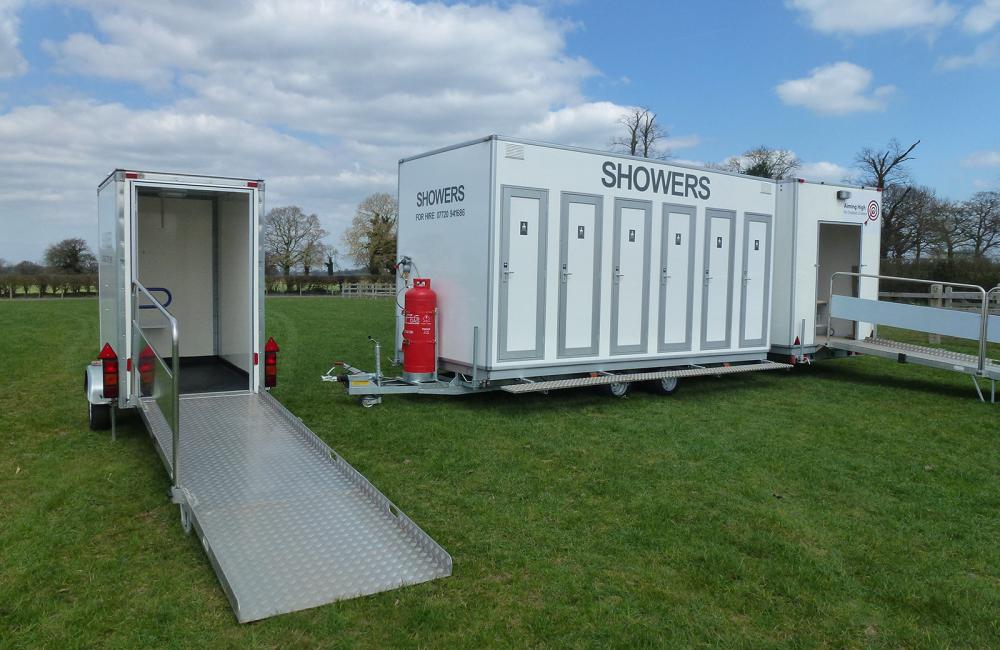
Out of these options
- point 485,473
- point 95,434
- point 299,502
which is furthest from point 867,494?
point 95,434

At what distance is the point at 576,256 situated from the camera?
8.34 meters

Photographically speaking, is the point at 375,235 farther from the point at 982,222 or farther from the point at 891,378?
the point at 891,378

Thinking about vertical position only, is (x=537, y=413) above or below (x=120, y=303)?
below

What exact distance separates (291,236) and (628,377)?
52228mm

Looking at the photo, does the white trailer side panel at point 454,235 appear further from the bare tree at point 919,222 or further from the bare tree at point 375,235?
the bare tree at point 375,235

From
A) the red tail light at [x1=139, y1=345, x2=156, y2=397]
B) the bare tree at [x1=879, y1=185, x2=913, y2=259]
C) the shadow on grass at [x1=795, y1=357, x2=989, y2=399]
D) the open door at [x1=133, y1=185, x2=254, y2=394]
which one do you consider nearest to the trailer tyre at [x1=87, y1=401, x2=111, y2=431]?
the open door at [x1=133, y1=185, x2=254, y2=394]

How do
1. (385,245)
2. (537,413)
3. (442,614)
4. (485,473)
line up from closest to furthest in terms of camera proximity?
1. (442,614)
2. (485,473)
3. (537,413)
4. (385,245)

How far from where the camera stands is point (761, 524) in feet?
16.0

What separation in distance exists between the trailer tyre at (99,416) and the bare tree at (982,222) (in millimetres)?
33024

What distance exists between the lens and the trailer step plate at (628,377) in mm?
7828

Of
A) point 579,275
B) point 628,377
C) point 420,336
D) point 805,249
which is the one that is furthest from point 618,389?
point 805,249

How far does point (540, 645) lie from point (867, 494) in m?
3.45

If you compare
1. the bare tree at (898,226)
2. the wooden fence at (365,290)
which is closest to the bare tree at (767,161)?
the bare tree at (898,226)

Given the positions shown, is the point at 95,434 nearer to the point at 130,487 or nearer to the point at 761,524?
the point at 130,487
